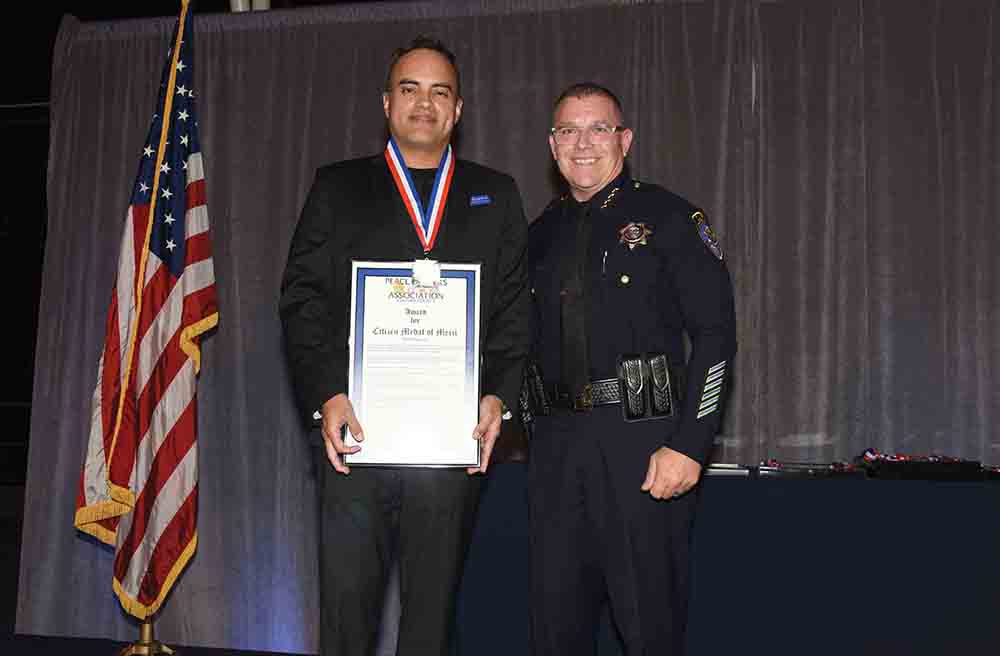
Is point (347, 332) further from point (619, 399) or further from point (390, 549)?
point (619, 399)

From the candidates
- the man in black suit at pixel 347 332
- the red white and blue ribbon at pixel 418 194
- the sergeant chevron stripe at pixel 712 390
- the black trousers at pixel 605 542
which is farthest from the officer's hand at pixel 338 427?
the sergeant chevron stripe at pixel 712 390

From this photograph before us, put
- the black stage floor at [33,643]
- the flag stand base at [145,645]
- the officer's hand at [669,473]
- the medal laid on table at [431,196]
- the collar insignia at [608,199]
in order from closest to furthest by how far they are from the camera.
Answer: the medal laid on table at [431,196] < the officer's hand at [669,473] < the collar insignia at [608,199] < the flag stand base at [145,645] < the black stage floor at [33,643]

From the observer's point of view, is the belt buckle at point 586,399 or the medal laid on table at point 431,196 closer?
the medal laid on table at point 431,196

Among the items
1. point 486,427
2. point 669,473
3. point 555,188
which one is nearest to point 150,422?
point 555,188

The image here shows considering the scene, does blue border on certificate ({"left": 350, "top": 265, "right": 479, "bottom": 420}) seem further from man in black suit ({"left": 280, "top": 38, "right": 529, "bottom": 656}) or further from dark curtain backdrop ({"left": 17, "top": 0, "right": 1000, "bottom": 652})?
dark curtain backdrop ({"left": 17, "top": 0, "right": 1000, "bottom": 652})

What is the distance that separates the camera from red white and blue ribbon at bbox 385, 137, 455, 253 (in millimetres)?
2258

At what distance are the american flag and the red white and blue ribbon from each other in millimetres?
1999

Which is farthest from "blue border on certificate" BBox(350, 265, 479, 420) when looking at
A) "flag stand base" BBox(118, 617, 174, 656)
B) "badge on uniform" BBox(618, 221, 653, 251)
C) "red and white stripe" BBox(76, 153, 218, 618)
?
"flag stand base" BBox(118, 617, 174, 656)

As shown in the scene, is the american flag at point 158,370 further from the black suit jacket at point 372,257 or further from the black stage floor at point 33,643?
the black suit jacket at point 372,257

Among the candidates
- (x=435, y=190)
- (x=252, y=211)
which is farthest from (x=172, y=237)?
(x=435, y=190)

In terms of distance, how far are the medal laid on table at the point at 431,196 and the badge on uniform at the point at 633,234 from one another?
0.53 m

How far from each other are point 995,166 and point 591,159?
255 centimetres

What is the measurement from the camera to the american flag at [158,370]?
3.96 meters

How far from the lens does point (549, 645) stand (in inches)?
100
